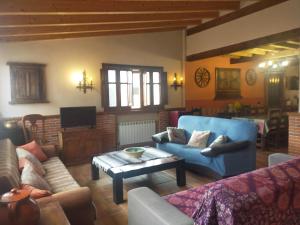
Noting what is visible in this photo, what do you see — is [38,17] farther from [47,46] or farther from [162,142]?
[162,142]

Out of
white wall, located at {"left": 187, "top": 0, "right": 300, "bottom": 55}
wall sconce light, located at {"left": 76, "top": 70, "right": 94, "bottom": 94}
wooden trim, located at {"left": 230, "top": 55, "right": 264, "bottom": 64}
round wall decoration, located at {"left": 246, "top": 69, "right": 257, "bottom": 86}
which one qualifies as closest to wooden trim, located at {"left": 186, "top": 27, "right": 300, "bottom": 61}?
white wall, located at {"left": 187, "top": 0, "right": 300, "bottom": 55}

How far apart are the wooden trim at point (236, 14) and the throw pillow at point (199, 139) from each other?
2663 millimetres

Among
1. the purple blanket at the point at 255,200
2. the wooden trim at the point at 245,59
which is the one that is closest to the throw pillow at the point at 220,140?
the purple blanket at the point at 255,200

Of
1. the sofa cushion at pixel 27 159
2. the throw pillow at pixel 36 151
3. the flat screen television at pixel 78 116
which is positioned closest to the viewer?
the sofa cushion at pixel 27 159

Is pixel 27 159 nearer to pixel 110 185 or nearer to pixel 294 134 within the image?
pixel 110 185

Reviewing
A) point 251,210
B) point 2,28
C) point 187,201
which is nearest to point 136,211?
point 187,201

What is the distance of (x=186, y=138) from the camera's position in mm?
4637

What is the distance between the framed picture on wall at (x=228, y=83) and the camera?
7426 millimetres

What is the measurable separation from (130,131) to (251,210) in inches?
188

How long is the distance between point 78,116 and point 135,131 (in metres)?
1.49

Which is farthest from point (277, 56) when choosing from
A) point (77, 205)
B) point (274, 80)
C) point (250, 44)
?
point (77, 205)

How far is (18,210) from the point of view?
1385mm

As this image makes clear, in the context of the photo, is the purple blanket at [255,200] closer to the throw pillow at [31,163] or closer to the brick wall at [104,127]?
the throw pillow at [31,163]

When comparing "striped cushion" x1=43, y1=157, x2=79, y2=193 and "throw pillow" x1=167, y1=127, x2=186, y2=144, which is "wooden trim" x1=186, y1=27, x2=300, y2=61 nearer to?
"throw pillow" x1=167, y1=127, x2=186, y2=144
